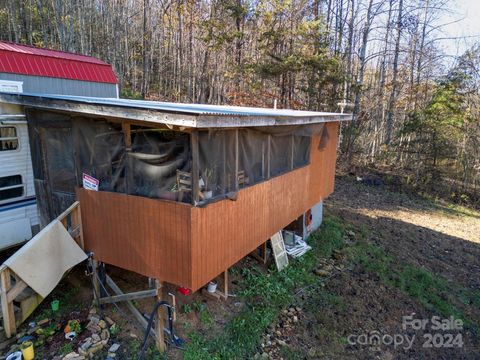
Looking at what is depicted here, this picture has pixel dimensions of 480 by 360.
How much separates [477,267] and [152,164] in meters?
9.55

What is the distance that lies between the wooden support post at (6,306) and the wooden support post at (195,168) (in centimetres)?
270

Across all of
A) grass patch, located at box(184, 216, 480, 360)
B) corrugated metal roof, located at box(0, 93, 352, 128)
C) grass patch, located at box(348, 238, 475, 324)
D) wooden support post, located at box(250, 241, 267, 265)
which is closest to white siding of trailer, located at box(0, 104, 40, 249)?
corrugated metal roof, located at box(0, 93, 352, 128)

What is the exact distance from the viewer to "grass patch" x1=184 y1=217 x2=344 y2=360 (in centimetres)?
480

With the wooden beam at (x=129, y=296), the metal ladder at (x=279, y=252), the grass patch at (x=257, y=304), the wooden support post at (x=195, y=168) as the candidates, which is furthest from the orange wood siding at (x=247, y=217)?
the grass patch at (x=257, y=304)

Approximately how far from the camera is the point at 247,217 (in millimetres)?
5484

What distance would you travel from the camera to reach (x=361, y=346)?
5758 mm

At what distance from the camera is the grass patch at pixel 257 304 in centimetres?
480

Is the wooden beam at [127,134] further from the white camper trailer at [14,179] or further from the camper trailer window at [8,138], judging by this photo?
the camper trailer window at [8,138]

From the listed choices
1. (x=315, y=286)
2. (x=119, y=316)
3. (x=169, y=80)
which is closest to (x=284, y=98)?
(x=169, y=80)

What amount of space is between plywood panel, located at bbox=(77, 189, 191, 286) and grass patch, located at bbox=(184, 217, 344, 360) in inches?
48.6

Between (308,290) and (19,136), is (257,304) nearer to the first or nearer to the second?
(308,290)

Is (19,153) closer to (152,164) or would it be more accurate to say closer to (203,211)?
(152,164)

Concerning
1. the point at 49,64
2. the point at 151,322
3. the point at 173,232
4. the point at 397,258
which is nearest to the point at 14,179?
the point at 49,64

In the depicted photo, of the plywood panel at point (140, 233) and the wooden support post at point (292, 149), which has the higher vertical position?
the wooden support post at point (292, 149)
